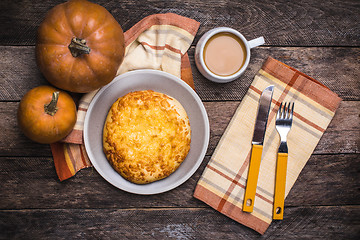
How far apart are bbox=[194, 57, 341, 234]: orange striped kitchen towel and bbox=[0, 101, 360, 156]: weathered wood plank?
0.16 feet

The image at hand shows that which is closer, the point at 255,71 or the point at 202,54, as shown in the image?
the point at 202,54

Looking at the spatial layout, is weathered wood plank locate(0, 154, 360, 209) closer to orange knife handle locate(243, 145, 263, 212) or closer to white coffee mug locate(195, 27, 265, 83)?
orange knife handle locate(243, 145, 263, 212)

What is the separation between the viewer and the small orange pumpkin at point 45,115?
→ 4.17ft

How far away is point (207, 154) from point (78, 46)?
0.82 meters

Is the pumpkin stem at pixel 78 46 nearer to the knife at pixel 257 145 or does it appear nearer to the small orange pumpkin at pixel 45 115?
the small orange pumpkin at pixel 45 115

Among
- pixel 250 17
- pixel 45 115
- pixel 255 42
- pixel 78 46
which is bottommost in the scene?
pixel 45 115

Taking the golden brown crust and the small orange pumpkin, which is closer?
the small orange pumpkin

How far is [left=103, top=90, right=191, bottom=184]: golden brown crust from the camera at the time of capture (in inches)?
55.4

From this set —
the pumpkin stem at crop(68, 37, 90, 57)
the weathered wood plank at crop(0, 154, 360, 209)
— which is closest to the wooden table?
the weathered wood plank at crop(0, 154, 360, 209)

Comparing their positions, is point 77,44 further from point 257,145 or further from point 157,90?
point 257,145

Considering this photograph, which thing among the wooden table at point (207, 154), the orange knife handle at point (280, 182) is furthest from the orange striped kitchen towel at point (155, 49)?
the orange knife handle at point (280, 182)

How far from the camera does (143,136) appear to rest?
141 centimetres

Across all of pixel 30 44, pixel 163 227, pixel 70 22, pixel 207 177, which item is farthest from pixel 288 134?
pixel 30 44

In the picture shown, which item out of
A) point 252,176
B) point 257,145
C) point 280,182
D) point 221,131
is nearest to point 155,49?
point 221,131
